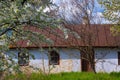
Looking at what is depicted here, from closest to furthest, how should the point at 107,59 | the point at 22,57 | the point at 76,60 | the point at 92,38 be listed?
the point at 22,57
the point at 92,38
the point at 76,60
the point at 107,59

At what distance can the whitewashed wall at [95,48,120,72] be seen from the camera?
89.4 ft

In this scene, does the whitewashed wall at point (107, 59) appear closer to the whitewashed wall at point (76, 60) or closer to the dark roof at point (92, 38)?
the whitewashed wall at point (76, 60)

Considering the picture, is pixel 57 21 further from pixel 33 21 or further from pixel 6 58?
pixel 6 58

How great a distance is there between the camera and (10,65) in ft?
16.4

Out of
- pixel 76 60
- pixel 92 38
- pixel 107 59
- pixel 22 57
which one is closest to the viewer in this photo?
pixel 22 57

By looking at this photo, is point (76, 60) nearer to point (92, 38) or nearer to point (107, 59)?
point (107, 59)

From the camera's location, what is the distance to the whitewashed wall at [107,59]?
2723 cm

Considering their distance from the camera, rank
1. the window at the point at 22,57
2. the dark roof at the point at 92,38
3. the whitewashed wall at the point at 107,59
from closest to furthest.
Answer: the window at the point at 22,57 < the dark roof at the point at 92,38 < the whitewashed wall at the point at 107,59

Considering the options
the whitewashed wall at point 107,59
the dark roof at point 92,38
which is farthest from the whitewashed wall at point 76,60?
the dark roof at point 92,38

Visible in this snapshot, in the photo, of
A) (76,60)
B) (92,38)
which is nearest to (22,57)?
(92,38)

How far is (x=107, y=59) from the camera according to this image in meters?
27.9

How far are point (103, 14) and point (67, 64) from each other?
6.78 meters

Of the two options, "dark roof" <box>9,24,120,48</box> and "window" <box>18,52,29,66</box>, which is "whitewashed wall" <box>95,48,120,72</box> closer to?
"dark roof" <box>9,24,120,48</box>

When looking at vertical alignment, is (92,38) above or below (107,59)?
above
